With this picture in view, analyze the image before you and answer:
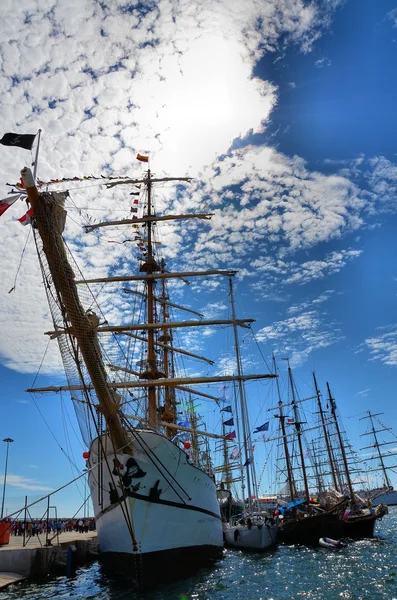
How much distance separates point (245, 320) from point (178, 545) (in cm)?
1664

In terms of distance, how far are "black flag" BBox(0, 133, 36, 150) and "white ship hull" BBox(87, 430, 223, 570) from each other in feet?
36.8

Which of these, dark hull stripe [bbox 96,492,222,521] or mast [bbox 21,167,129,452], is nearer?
mast [bbox 21,167,129,452]

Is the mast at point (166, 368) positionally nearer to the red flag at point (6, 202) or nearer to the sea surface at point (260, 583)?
the sea surface at point (260, 583)

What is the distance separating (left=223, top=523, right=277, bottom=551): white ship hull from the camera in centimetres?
2809

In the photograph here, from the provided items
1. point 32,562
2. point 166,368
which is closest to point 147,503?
point 32,562

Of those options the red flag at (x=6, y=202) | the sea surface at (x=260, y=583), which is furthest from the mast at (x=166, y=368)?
the red flag at (x=6, y=202)

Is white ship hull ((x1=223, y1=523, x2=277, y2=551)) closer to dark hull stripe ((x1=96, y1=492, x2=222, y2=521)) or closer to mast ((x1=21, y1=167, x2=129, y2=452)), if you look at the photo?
dark hull stripe ((x1=96, y1=492, x2=222, y2=521))

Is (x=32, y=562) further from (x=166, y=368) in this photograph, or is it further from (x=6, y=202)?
(x=166, y=368)

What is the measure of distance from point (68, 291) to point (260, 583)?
535 inches

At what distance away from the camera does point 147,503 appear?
15789 millimetres

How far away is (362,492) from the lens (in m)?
133

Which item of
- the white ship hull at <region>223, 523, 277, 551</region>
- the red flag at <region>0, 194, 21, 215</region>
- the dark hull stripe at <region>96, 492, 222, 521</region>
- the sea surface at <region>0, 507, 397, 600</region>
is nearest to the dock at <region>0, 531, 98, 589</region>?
the sea surface at <region>0, 507, 397, 600</region>

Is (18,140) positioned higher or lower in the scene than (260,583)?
higher

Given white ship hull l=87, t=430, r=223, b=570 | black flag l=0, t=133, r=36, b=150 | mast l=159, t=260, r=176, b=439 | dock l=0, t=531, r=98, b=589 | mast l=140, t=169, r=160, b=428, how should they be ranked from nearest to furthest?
black flag l=0, t=133, r=36, b=150 < white ship hull l=87, t=430, r=223, b=570 < dock l=0, t=531, r=98, b=589 < mast l=140, t=169, r=160, b=428 < mast l=159, t=260, r=176, b=439
